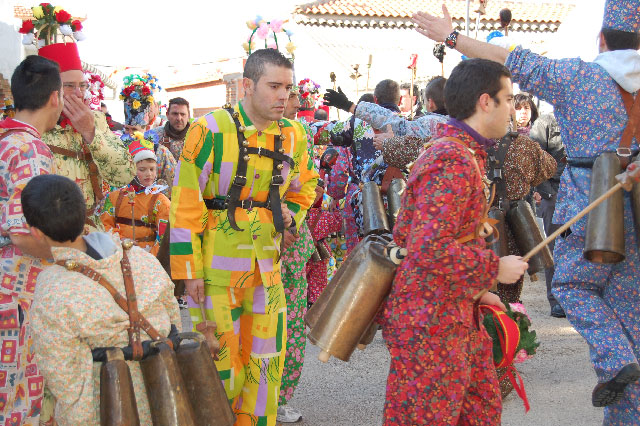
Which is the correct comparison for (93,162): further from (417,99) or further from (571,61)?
(417,99)

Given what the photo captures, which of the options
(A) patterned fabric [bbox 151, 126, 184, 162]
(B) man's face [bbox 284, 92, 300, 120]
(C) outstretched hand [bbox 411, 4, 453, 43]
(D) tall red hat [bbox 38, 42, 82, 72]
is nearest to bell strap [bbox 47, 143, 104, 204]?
(D) tall red hat [bbox 38, 42, 82, 72]

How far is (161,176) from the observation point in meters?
7.48

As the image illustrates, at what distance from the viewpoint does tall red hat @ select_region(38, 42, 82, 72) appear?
4137 mm

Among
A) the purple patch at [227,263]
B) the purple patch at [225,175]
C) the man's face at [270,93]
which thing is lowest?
the purple patch at [227,263]

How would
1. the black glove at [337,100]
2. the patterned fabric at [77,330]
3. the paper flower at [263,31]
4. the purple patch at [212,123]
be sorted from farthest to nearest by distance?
the black glove at [337,100]
the paper flower at [263,31]
the purple patch at [212,123]
the patterned fabric at [77,330]

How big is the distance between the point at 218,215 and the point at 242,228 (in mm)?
159

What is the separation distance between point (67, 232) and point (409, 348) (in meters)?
1.50

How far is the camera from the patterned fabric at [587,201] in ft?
12.7

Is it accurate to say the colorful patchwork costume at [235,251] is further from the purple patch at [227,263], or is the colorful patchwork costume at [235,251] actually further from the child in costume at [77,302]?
the child in costume at [77,302]

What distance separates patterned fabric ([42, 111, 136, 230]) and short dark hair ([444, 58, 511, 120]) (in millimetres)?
1922

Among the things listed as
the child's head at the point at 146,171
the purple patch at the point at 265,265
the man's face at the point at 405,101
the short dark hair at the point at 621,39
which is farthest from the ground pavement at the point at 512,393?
the man's face at the point at 405,101

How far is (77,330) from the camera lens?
281cm

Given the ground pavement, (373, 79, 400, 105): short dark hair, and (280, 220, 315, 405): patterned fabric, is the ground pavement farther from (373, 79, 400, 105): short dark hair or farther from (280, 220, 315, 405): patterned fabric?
(373, 79, 400, 105): short dark hair

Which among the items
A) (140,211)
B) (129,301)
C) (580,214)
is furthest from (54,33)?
(580,214)
